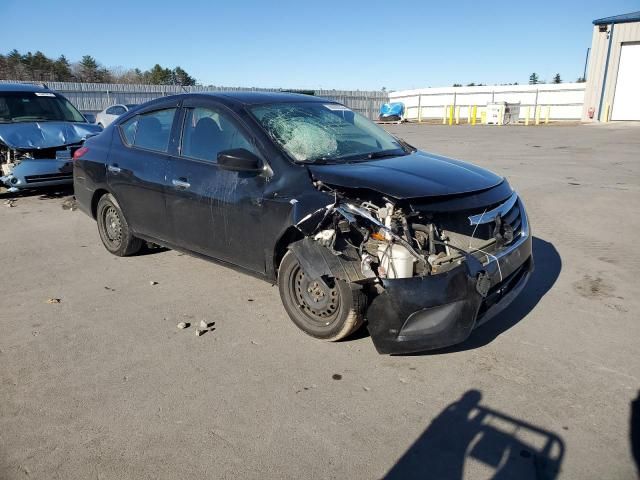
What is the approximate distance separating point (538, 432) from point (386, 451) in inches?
32.5

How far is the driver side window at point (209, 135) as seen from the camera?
4172 mm

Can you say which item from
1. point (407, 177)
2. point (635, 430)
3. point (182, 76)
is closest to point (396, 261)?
point (407, 177)

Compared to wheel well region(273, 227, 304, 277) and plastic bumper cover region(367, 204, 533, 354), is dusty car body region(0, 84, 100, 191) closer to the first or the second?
wheel well region(273, 227, 304, 277)

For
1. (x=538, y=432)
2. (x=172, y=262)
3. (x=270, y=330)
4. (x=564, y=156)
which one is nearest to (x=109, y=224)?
(x=172, y=262)

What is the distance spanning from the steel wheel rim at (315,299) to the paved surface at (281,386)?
0.20 meters

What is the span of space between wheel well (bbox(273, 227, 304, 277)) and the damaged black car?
0.04ft

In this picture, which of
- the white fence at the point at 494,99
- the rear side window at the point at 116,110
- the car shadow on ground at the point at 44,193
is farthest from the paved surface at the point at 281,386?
the white fence at the point at 494,99

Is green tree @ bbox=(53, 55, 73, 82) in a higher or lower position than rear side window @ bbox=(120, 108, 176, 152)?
higher

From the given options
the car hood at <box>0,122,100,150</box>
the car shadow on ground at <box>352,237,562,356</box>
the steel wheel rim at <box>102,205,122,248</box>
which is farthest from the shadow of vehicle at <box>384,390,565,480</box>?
the car hood at <box>0,122,100,150</box>

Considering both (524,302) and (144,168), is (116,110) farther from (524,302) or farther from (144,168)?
(524,302)

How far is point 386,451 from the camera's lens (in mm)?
2557

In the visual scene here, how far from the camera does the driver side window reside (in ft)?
13.7

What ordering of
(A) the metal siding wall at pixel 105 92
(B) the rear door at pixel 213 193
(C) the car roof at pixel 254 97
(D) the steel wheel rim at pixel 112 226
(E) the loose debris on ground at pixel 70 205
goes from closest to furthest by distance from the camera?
(B) the rear door at pixel 213 193, (C) the car roof at pixel 254 97, (D) the steel wheel rim at pixel 112 226, (E) the loose debris on ground at pixel 70 205, (A) the metal siding wall at pixel 105 92

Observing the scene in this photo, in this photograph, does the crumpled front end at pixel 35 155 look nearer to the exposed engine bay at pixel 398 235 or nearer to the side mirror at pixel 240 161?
the side mirror at pixel 240 161
